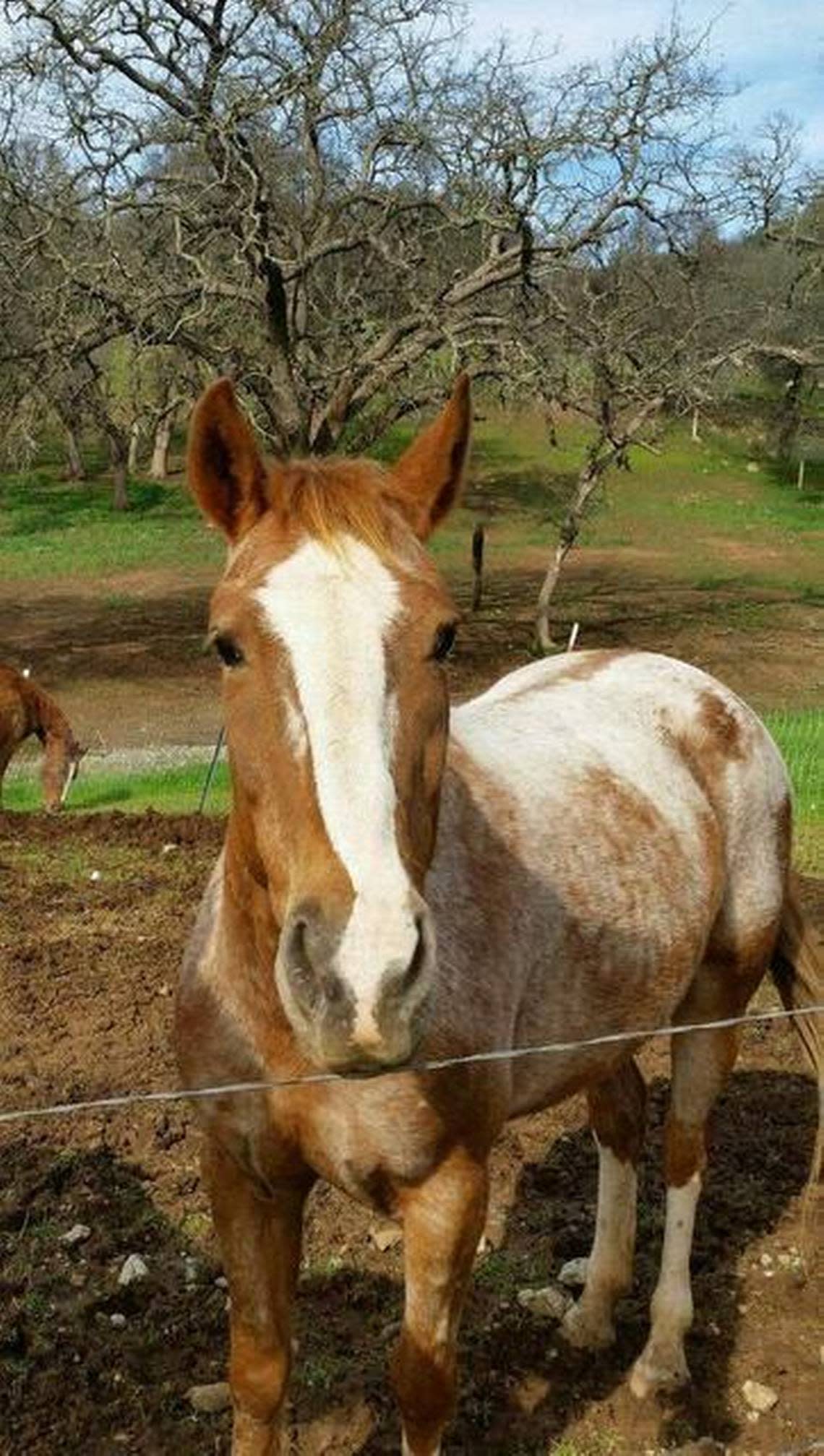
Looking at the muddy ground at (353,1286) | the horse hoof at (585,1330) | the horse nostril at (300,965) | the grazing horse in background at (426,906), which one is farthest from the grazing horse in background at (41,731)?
the horse nostril at (300,965)

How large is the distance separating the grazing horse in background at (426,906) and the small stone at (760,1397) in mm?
213

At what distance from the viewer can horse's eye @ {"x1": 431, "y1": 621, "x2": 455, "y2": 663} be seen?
94.3 inches

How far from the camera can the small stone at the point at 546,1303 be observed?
167 inches

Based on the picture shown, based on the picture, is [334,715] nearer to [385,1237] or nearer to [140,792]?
[385,1237]

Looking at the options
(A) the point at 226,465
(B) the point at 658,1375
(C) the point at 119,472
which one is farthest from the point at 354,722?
(C) the point at 119,472

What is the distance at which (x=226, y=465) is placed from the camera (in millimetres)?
2592

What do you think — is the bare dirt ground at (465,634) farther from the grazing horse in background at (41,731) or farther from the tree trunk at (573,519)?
the grazing horse in background at (41,731)

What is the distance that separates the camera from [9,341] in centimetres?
1833

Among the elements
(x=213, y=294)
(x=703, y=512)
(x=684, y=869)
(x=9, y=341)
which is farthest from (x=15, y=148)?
(x=703, y=512)

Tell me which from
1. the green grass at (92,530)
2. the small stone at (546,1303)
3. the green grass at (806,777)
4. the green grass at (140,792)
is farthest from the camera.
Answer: the green grass at (92,530)

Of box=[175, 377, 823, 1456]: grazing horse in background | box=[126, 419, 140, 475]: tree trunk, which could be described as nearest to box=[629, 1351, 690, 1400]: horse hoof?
box=[175, 377, 823, 1456]: grazing horse in background

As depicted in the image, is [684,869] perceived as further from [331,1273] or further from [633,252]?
[633,252]

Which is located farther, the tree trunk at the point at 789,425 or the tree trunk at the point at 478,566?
the tree trunk at the point at 789,425

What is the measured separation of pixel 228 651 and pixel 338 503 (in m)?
0.35
